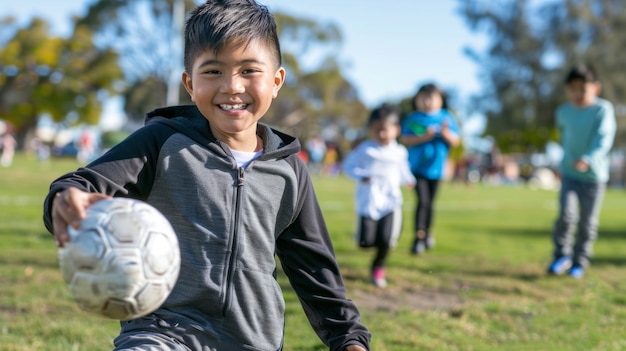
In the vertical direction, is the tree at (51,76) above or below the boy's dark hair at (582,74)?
below

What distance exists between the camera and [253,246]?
2.68 meters

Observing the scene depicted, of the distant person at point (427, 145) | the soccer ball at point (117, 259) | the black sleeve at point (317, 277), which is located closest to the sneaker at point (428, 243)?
the distant person at point (427, 145)

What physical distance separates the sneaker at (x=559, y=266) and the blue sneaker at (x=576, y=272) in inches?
4.5

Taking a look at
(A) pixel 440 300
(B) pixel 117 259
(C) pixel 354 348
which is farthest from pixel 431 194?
(B) pixel 117 259

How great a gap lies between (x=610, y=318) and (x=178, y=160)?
3977 mm

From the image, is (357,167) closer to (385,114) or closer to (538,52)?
(385,114)

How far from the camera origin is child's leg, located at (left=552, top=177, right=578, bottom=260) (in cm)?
754

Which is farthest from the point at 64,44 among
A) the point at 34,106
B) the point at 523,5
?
the point at 523,5

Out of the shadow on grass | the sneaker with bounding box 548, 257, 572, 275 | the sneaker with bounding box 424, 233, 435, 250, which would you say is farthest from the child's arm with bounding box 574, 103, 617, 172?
the shadow on grass

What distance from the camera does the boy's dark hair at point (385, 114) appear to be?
7211 mm

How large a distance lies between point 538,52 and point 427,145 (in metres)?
43.3

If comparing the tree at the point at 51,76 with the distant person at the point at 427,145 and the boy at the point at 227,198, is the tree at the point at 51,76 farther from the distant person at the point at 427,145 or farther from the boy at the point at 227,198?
the boy at the point at 227,198

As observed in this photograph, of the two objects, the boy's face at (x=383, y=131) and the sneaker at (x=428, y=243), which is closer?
the boy's face at (x=383, y=131)

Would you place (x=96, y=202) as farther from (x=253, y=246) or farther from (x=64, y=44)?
(x=64, y=44)
